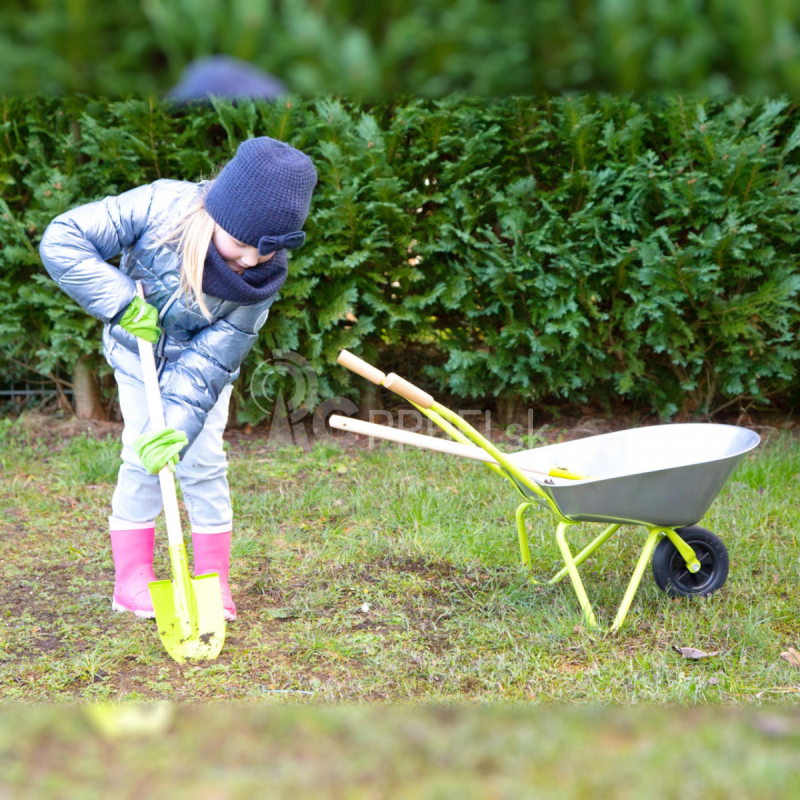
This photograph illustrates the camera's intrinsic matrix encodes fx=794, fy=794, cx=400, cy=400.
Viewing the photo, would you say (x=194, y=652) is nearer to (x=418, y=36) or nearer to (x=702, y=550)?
(x=702, y=550)

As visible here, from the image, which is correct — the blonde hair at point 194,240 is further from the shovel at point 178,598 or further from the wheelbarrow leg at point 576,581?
the wheelbarrow leg at point 576,581

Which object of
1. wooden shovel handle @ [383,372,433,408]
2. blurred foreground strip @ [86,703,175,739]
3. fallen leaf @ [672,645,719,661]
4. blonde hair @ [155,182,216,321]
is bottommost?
fallen leaf @ [672,645,719,661]

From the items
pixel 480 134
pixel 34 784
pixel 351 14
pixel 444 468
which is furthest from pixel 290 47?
pixel 480 134

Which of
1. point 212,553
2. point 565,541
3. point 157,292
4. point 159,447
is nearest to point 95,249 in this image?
point 157,292

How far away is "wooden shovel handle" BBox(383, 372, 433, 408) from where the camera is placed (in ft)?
7.27

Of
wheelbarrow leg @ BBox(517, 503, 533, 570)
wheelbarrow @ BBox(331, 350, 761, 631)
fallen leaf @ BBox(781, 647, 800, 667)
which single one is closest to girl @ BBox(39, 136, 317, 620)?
wheelbarrow @ BBox(331, 350, 761, 631)

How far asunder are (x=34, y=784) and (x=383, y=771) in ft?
0.83

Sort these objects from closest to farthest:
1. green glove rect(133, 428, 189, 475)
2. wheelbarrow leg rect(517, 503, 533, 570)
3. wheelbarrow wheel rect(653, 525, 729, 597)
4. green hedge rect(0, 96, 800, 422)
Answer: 1. green glove rect(133, 428, 189, 475)
2. wheelbarrow wheel rect(653, 525, 729, 597)
3. wheelbarrow leg rect(517, 503, 533, 570)
4. green hedge rect(0, 96, 800, 422)

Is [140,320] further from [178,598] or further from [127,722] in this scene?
[127,722]

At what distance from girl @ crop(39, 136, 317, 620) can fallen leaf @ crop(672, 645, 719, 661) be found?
143 cm

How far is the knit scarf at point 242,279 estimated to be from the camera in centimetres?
218

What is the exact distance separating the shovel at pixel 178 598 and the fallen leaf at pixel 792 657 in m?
1.68

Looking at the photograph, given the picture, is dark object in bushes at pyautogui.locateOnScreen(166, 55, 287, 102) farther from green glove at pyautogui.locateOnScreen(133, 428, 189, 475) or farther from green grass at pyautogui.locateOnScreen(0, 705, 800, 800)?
green glove at pyautogui.locateOnScreen(133, 428, 189, 475)

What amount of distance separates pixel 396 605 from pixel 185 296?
4.15 feet
